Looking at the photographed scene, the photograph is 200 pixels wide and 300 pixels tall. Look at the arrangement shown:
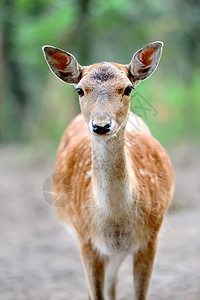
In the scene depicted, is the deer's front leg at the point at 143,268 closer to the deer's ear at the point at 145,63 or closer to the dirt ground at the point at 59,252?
the dirt ground at the point at 59,252

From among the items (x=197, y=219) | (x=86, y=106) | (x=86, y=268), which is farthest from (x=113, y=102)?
(x=197, y=219)

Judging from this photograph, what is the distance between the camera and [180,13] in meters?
11.3

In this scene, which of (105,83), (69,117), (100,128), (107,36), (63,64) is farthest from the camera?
(69,117)

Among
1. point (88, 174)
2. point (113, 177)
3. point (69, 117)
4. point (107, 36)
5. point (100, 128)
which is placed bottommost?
point (69, 117)

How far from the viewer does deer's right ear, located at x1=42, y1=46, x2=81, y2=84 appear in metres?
3.85

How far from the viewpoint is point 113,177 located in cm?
364

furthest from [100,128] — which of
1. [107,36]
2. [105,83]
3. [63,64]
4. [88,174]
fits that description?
[107,36]

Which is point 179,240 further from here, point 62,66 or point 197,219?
point 62,66

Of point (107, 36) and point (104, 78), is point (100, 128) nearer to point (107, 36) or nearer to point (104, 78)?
point (104, 78)

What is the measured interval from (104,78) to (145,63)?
48 cm

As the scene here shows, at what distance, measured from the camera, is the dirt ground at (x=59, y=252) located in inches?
210

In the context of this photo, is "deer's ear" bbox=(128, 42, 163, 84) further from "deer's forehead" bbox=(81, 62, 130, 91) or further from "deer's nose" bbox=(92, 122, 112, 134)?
"deer's nose" bbox=(92, 122, 112, 134)

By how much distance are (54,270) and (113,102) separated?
3407 mm

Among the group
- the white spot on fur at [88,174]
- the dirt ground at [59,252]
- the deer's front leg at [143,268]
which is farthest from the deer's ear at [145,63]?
the dirt ground at [59,252]
